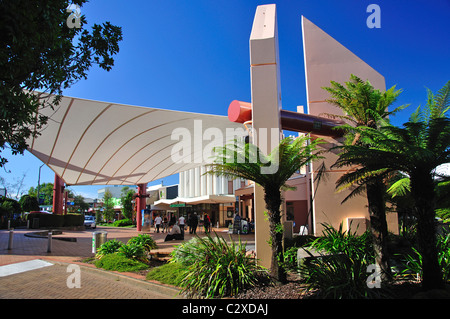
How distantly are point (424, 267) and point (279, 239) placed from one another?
2625 millimetres

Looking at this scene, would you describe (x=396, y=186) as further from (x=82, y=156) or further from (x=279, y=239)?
(x=82, y=156)

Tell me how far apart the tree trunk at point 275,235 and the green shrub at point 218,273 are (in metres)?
0.34

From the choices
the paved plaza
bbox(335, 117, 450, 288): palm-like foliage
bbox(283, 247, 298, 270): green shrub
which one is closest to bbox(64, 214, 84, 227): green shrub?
the paved plaza

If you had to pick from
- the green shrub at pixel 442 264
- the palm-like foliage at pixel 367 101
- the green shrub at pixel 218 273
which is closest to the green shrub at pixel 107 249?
the green shrub at pixel 218 273

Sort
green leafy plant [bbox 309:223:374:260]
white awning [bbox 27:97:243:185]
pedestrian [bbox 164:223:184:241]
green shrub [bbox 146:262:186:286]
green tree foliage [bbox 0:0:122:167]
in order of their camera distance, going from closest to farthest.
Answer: green tree foliage [bbox 0:0:122:167] < green shrub [bbox 146:262:186:286] < green leafy plant [bbox 309:223:374:260] < pedestrian [bbox 164:223:184:241] < white awning [bbox 27:97:243:185]

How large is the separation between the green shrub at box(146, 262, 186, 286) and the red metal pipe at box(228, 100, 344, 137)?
4898mm

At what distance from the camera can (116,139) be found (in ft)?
54.4

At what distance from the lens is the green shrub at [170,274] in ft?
20.4

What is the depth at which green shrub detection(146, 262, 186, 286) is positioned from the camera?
245 inches

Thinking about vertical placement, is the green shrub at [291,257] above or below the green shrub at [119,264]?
above

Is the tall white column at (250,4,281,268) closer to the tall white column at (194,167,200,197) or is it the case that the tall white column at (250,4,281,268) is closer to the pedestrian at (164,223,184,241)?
the pedestrian at (164,223,184,241)

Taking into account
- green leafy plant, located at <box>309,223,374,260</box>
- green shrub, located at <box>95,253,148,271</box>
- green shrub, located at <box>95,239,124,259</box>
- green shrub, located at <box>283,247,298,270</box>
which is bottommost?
green shrub, located at <box>95,253,148,271</box>

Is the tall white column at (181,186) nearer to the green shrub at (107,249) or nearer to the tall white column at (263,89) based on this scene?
the green shrub at (107,249)

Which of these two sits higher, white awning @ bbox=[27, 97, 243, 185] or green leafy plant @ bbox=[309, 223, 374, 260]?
white awning @ bbox=[27, 97, 243, 185]
